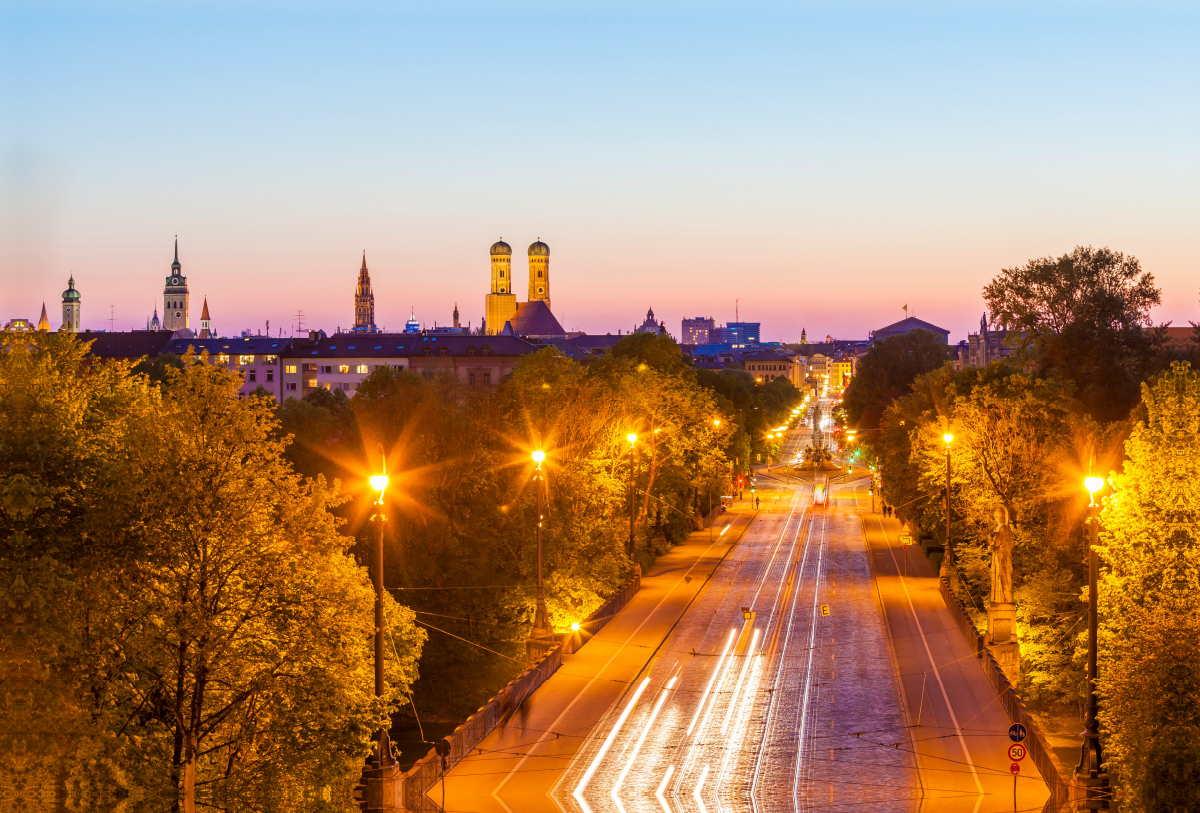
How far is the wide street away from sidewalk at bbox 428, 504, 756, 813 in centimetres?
7

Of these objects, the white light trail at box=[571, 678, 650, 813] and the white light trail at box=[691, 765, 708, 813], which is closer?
the white light trail at box=[691, 765, 708, 813]

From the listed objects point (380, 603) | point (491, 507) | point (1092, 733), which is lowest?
point (1092, 733)

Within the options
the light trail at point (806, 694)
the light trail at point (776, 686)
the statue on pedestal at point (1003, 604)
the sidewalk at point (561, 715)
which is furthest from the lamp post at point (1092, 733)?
the statue on pedestal at point (1003, 604)

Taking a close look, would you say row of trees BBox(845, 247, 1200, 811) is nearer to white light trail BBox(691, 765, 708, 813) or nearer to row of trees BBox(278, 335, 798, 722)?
white light trail BBox(691, 765, 708, 813)

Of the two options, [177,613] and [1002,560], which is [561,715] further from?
[1002,560]

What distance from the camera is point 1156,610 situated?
27.1 m

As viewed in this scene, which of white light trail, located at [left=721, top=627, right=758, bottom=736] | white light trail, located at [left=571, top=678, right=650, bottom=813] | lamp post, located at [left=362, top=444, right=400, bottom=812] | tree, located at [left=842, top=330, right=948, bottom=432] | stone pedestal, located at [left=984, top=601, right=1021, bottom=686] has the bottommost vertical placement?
white light trail, located at [left=721, top=627, right=758, bottom=736]


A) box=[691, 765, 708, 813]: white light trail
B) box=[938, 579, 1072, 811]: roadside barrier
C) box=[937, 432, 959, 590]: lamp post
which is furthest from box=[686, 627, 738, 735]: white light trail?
box=[937, 432, 959, 590]: lamp post

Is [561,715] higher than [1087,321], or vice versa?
[1087,321]

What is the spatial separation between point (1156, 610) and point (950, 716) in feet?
29.3

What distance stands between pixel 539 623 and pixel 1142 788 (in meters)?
23.4

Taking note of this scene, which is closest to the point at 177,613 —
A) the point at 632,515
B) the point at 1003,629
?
the point at 1003,629

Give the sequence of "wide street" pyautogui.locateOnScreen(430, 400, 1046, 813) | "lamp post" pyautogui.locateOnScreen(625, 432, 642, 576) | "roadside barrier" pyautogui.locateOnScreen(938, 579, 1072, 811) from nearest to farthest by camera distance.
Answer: "roadside barrier" pyautogui.locateOnScreen(938, 579, 1072, 811)
"wide street" pyautogui.locateOnScreen(430, 400, 1046, 813)
"lamp post" pyautogui.locateOnScreen(625, 432, 642, 576)

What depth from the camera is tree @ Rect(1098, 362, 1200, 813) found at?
23109mm
